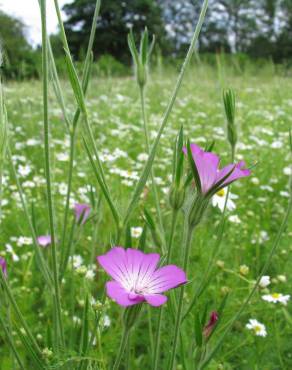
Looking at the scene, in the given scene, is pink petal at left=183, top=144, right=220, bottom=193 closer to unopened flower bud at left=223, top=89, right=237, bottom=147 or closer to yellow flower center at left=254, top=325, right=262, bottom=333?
unopened flower bud at left=223, top=89, right=237, bottom=147

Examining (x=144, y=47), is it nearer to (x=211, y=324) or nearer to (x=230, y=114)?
(x=230, y=114)

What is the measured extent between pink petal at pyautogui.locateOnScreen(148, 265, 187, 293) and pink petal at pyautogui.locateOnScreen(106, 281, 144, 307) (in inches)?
1.3

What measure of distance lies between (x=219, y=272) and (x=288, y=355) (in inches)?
13.1

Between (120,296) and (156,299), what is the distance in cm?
4

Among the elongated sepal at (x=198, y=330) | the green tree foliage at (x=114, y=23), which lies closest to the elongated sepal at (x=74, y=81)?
the elongated sepal at (x=198, y=330)

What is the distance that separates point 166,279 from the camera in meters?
0.47

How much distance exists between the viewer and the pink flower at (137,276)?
17.2 inches

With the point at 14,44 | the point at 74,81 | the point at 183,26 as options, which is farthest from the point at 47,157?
the point at 183,26

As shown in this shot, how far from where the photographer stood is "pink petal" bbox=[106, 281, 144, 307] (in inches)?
16.4

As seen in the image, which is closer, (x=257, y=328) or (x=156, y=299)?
(x=156, y=299)

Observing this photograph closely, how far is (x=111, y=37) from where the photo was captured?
59.1 ft

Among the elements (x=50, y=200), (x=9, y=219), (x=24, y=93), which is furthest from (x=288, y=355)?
(x=24, y=93)

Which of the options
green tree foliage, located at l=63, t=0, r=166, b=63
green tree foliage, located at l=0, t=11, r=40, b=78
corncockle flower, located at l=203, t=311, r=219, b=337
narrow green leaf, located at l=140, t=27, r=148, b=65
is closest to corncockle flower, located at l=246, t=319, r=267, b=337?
corncockle flower, located at l=203, t=311, r=219, b=337

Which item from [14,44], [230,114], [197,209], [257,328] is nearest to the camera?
[197,209]
